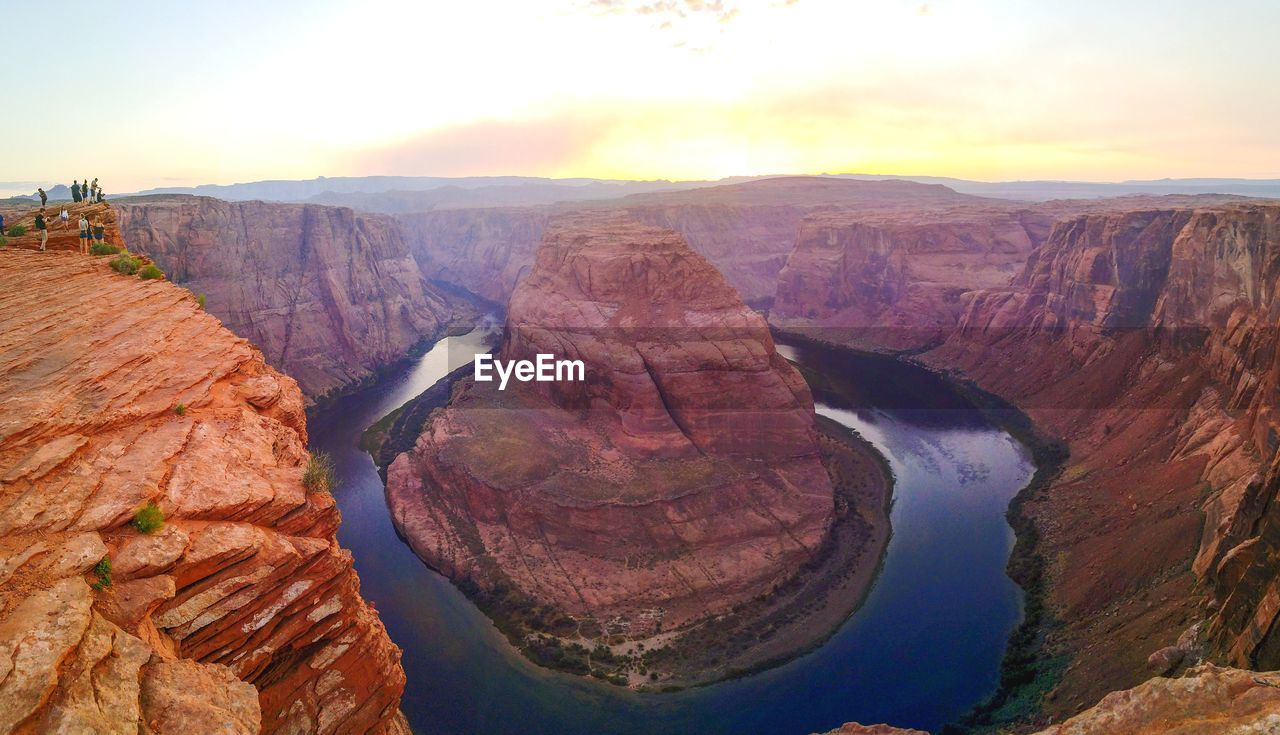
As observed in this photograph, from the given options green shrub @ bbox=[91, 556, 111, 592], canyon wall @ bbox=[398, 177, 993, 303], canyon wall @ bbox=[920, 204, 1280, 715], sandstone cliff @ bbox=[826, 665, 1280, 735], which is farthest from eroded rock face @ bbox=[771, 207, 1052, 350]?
green shrub @ bbox=[91, 556, 111, 592]

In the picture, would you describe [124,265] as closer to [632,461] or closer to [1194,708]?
[632,461]

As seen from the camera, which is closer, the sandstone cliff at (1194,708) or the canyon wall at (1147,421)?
the sandstone cliff at (1194,708)

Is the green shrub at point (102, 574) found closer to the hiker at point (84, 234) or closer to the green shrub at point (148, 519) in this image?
the green shrub at point (148, 519)

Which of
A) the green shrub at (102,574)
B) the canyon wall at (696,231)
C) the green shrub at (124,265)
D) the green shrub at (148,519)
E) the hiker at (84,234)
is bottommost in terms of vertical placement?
the green shrub at (102,574)

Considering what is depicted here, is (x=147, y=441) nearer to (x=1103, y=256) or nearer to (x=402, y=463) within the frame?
(x=402, y=463)

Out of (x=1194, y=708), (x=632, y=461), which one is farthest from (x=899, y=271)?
(x=1194, y=708)

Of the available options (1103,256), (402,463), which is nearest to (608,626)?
(402,463)

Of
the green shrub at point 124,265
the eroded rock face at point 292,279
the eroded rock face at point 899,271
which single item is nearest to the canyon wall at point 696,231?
the eroded rock face at point 899,271
